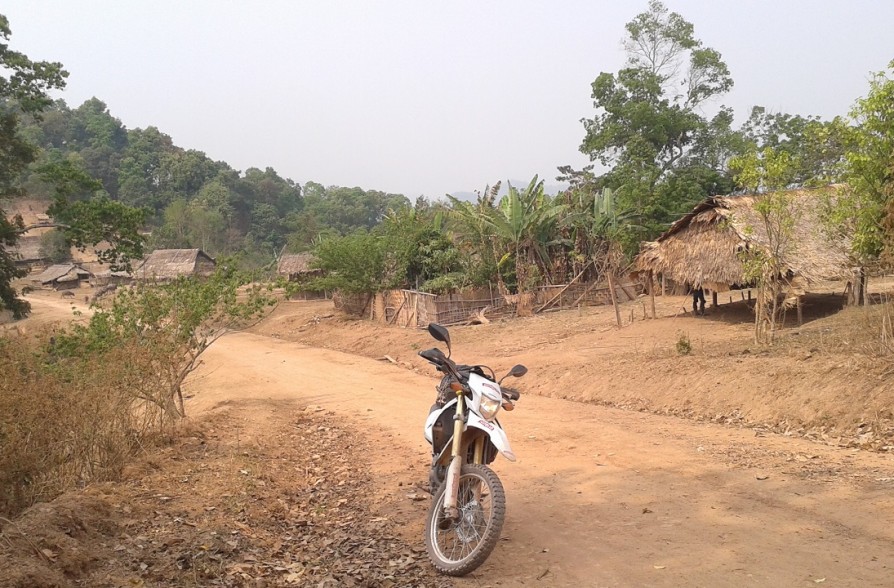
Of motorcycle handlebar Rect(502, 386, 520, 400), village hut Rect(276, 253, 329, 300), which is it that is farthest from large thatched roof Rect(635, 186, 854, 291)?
village hut Rect(276, 253, 329, 300)

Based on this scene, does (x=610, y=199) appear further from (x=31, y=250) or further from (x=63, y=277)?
(x=31, y=250)

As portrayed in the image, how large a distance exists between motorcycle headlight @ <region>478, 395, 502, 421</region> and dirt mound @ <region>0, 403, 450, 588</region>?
3.53 feet

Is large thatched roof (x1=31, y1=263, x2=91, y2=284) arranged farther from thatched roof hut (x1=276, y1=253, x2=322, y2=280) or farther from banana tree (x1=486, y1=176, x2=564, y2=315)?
banana tree (x1=486, y1=176, x2=564, y2=315)

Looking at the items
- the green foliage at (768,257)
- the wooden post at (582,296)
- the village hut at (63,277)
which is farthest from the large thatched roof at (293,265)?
the green foliage at (768,257)

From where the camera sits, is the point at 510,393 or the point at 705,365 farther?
the point at 705,365

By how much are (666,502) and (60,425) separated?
17.4ft

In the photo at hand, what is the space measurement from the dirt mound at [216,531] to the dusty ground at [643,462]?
0.19 ft

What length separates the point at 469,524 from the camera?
4336mm

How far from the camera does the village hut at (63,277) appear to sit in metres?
48.5

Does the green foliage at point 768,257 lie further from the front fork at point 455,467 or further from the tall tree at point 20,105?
the tall tree at point 20,105

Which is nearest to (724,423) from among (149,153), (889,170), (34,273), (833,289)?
(889,170)

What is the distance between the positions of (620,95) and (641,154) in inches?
140

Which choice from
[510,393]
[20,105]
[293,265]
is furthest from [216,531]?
[293,265]

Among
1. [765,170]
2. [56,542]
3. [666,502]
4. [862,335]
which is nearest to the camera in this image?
[56,542]
